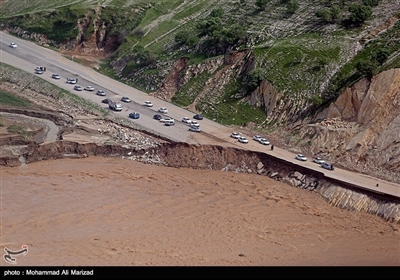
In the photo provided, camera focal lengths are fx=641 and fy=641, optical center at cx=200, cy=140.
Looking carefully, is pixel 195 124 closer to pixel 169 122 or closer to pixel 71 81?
pixel 169 122

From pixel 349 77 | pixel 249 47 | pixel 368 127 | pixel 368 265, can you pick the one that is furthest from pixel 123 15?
pixel 368 265

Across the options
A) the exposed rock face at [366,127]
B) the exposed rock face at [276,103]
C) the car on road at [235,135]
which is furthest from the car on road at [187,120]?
Result: the exposed rock face at [366,127]

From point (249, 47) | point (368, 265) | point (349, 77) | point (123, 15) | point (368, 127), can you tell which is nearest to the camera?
point (368, 265)

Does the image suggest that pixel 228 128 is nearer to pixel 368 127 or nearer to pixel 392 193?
pixel 368 127

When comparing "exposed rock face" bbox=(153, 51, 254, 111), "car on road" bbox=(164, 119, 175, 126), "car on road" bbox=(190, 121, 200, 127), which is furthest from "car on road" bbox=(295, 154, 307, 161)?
"exposed rock face" bbox=(153, 51, 254, 111)

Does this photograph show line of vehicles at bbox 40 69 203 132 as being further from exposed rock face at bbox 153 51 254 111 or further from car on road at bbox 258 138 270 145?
car on road at bbox 258 138 270 145

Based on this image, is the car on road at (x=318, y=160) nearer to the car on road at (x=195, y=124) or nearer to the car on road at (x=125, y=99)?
the car on road at (x=195, y=124)

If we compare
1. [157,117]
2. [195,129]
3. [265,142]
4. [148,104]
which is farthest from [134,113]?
[265,142]
